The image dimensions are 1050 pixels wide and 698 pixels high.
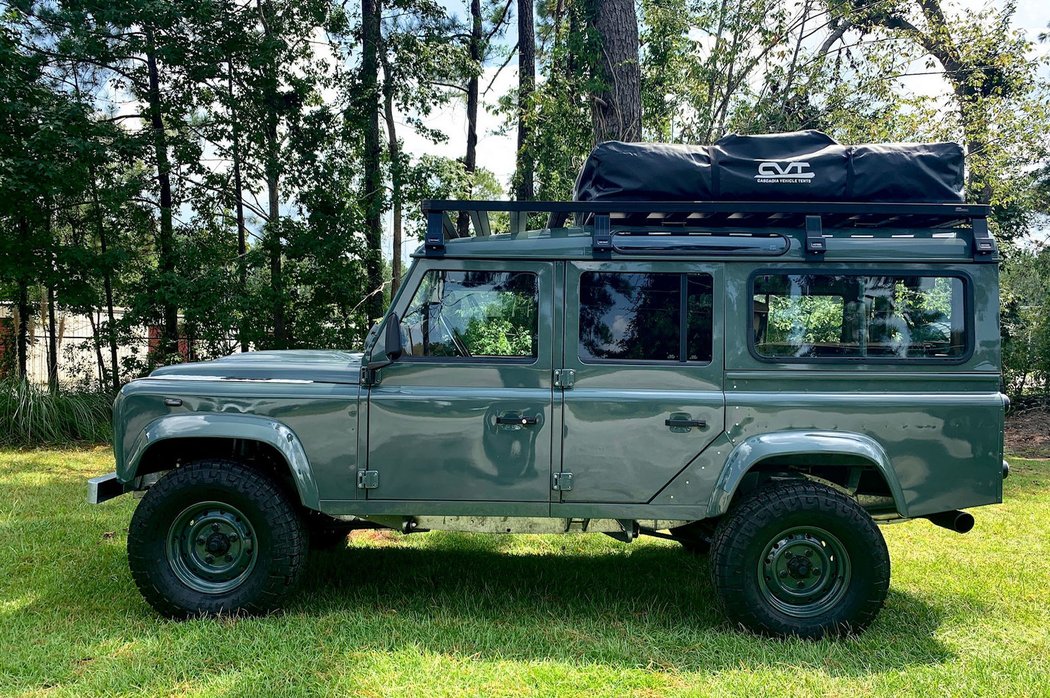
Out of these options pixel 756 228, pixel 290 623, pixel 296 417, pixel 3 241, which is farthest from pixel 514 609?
pixel 3 241

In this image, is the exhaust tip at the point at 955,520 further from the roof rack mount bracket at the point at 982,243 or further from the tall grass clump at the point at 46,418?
the tall grass clump at the point at 46,418

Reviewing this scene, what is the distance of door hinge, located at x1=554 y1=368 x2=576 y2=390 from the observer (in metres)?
4.07

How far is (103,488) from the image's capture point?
13.7 ft

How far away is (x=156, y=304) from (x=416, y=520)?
9.01 m

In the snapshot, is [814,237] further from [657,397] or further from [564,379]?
[564,379]

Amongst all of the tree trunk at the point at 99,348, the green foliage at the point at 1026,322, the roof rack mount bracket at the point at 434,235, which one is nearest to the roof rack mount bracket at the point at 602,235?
the roof rack mount bracket at the point at 434,235

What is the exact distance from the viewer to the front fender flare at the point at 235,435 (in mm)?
4039

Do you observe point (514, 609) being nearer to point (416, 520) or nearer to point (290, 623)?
point (416, 520)

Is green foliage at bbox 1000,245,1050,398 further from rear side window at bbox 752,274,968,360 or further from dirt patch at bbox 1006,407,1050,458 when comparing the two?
rear side window at bbox 752,274,968,360

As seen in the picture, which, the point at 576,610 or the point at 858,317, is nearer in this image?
the point at 858,317

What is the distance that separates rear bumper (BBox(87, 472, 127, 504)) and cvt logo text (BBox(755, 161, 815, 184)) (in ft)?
13.1

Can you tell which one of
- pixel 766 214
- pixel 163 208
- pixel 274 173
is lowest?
pixel 766 214

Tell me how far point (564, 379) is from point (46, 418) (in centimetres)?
920

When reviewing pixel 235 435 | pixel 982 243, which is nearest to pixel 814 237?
pixel 982 243
